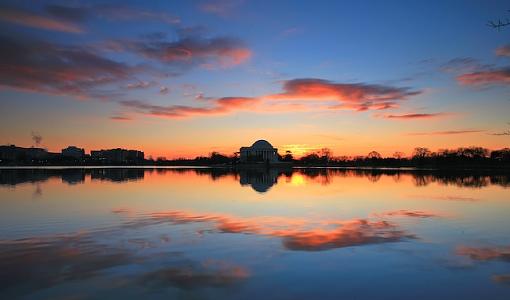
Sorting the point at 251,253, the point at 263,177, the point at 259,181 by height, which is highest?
the point at 263,177

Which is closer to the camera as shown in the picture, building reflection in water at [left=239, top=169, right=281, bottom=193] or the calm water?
the calm water

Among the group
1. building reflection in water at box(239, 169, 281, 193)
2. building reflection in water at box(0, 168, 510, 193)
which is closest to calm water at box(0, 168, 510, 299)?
building reflection in water at box(239, 169, 281, 193)

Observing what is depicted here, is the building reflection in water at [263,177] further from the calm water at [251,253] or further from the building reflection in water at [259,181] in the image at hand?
the calm water at [251,253]

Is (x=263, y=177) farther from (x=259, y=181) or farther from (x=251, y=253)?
(x=251, y=253)

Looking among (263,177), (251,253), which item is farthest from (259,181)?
(251,253)

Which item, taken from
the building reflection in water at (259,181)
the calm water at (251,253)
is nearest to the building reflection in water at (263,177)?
the building reflection in water at (259,181)

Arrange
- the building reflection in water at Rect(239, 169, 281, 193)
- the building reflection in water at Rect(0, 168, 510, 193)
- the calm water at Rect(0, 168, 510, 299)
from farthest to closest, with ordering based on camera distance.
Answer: the building reflection in water at Rect(0, 168, 510, 193), the building reflection in water at Rect(239, 169, 281, 193), the calm water at Rect(0, 168, 510, 299)

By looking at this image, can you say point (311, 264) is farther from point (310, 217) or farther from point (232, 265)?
point (310, 217)

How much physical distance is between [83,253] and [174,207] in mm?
13340

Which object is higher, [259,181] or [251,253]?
[259,181]

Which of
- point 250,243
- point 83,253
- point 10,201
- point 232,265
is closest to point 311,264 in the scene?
point 232,265

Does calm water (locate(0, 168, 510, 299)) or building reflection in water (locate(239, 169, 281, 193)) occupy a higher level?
building reflection in water (locate(239, 169, 281, 193))

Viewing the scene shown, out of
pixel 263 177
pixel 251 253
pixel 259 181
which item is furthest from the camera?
pixel 263 177

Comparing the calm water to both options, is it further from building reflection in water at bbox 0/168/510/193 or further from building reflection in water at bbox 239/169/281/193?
building reflection in water at bbox 0/168/510/193
